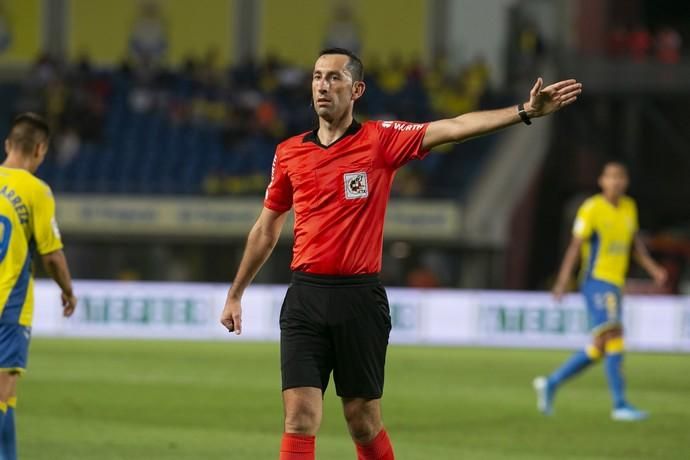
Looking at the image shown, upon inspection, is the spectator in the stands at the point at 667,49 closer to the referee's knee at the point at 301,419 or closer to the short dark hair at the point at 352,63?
the short dark hair at the point at 352,63

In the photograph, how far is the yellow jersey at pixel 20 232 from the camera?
307 inches

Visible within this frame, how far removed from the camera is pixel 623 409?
1291 centimetres

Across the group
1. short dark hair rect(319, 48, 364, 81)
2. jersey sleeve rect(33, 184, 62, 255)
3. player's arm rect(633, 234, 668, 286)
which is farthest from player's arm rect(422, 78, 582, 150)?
player's arm rect(633, 234, 668, 286)

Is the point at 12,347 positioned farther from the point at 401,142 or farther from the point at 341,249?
the point at 401,142

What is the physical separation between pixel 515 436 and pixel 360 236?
515 cm

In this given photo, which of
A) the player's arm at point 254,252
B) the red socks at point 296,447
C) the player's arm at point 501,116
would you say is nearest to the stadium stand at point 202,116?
the player's arm at point 254,252

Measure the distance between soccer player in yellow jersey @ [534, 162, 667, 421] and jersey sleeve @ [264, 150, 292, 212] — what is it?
635 centimetres

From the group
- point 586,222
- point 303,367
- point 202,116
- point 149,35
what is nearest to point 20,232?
point 303,367

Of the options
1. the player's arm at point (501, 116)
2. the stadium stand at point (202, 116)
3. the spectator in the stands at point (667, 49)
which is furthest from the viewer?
the spectator in the stands at point (667, 49)

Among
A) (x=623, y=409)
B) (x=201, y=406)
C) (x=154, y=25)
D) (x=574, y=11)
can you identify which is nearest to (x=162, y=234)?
(x=154, y=25)

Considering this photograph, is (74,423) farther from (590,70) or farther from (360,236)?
(590,70)

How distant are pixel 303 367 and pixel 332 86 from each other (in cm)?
133

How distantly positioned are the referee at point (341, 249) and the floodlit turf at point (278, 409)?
3311 millimetres

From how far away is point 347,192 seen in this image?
22.3 ft
